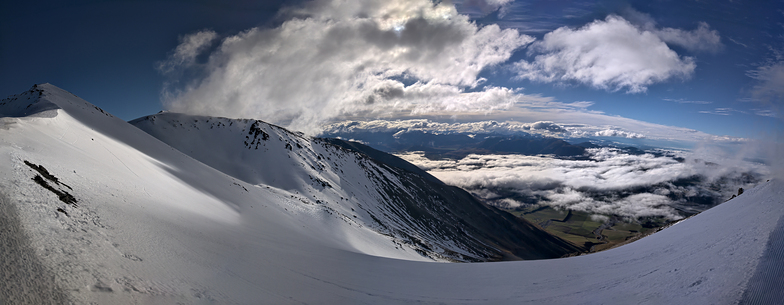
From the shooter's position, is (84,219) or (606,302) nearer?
(606,302)

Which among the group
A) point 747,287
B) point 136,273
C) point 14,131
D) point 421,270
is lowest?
point 421,270

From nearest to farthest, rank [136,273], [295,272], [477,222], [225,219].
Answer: [136,273] < [295,272] < [225,219] < [477,222]

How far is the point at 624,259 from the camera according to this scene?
11.4 metres

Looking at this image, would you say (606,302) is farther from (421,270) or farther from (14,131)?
(14,131)

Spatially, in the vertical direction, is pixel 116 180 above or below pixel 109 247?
above

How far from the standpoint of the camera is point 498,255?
9975 cm

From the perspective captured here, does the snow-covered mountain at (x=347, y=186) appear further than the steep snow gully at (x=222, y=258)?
Yes

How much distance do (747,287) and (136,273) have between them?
49.3ft

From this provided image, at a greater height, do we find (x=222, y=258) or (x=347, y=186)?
(x=222, y=258)

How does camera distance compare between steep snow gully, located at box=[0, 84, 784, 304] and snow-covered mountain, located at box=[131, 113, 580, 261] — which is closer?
steep snow gully, located at box=[0, 84, 784, 304]

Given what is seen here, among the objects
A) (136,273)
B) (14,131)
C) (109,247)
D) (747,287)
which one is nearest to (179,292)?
(136,273)

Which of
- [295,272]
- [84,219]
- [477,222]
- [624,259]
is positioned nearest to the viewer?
[84,219]

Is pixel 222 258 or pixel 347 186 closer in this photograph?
pixel 222 258

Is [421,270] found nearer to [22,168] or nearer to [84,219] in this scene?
[84,219]
